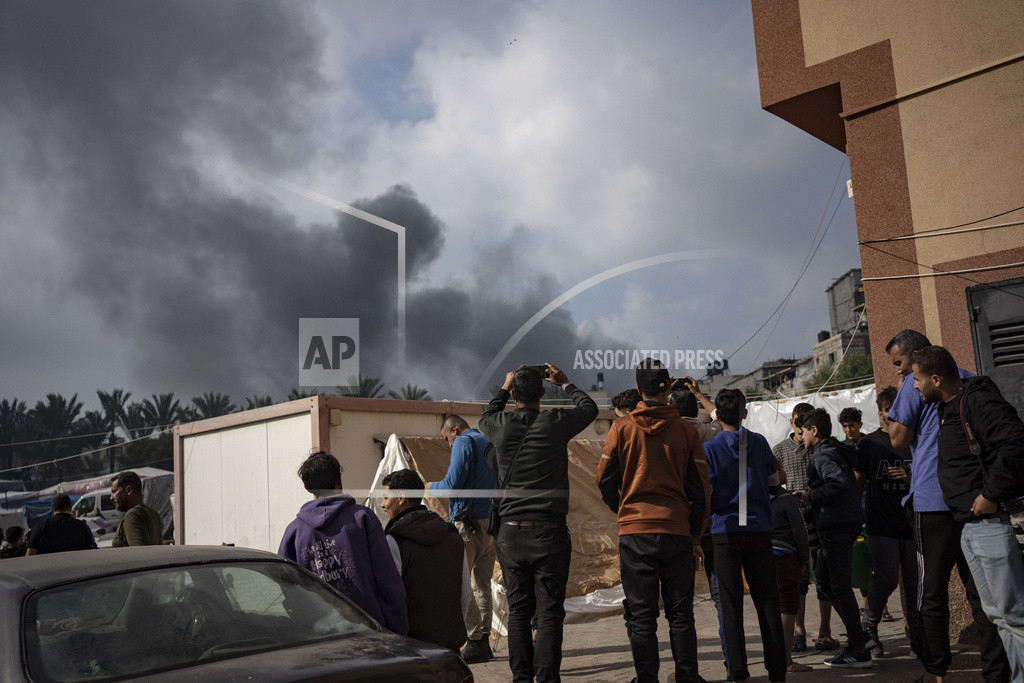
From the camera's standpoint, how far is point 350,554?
11.3 ft

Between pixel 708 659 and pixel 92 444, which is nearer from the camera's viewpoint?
pixel 708 659

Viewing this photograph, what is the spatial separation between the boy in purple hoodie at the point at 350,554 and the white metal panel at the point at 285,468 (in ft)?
13.6

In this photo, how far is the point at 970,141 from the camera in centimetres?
577

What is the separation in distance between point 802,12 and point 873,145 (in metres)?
1.46

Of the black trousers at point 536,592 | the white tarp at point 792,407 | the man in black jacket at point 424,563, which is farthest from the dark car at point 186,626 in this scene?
the white tarp at point 792,407

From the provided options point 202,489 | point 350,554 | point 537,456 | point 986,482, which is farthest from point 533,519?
point 202,489

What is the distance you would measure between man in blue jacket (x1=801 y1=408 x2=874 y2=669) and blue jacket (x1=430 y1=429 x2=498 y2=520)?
7.83 feet

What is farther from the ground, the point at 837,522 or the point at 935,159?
the point at 935,159

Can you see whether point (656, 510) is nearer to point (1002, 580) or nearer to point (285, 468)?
point (1002, 580)

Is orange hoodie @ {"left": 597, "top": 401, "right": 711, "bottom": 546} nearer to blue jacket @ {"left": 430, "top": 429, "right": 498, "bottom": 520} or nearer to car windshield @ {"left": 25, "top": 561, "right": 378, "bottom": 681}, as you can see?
car windshield @ {"left": 25, "top": 561, "right": 378, "bottom": 681}

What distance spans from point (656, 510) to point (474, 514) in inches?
94.5

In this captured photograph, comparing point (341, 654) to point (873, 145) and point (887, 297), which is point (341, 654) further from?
point (873, 145)

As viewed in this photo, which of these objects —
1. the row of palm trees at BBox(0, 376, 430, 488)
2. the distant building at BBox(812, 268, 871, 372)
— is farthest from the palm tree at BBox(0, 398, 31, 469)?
the distant building at BBox(812, 268, 871, 372)

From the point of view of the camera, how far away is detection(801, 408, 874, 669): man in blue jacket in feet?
16.1
